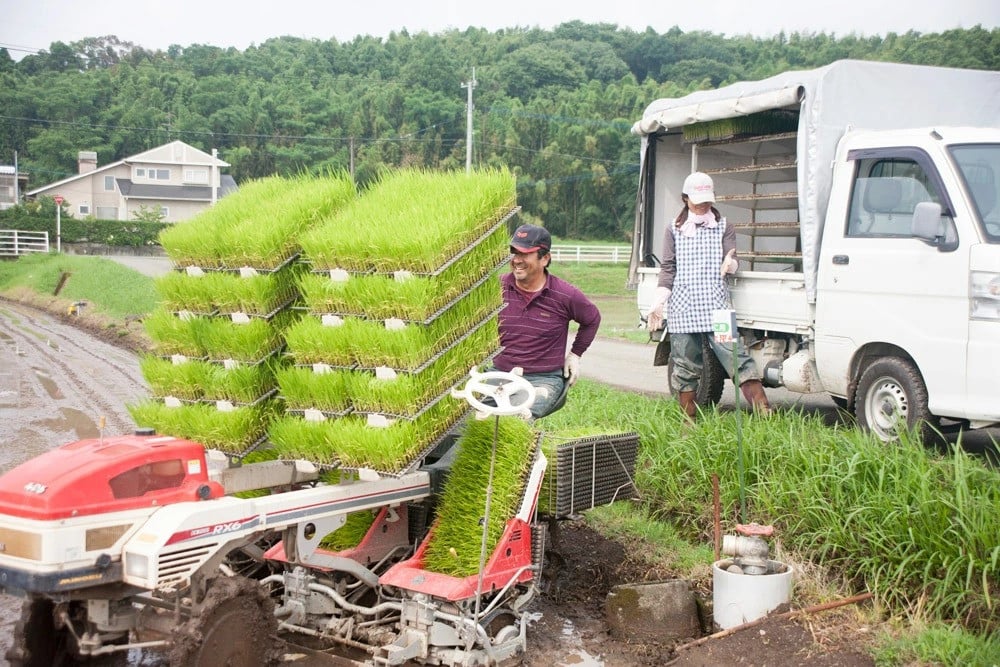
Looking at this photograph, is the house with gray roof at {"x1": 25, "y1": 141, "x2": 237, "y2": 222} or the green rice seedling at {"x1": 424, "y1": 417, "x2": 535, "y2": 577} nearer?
the green rice seedling at {"x1": 424, "y1": 417, "x2": 535, "y2": 577}

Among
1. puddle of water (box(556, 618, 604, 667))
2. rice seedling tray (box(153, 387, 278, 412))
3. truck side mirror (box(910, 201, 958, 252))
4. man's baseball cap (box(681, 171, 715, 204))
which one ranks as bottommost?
puddle of water (box(556, 618, 604, 667))

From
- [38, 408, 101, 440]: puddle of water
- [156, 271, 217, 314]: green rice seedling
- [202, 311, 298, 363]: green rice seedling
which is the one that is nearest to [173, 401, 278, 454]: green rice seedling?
[202, 311, 298, 363]: green rice seedling

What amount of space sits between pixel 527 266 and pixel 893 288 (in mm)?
2977

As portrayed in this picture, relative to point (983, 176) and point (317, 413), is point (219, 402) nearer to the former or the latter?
point (317, 413)

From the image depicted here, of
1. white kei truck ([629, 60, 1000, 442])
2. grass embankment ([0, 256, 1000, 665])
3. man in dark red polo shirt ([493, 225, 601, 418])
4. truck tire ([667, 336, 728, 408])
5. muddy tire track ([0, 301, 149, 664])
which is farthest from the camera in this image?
muddy tire track ([0, 301, 149, 664])

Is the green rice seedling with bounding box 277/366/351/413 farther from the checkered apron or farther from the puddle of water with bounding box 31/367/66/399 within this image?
the puddle of water with bounding box 31/367/66/399

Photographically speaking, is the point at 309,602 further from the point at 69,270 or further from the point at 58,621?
the point at 69,270

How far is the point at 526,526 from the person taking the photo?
214 inches

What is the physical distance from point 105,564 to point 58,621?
62 cm

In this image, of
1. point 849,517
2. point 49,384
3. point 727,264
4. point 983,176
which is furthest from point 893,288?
point 49,384

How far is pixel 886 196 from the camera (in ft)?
26.4

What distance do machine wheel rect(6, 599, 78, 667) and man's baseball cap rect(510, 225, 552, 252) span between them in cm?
327

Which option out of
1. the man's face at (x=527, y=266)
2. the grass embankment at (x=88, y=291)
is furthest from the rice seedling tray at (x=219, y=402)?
the grass embankment at (x=88, y=291)

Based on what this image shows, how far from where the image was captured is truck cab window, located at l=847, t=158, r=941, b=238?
7.81 m
